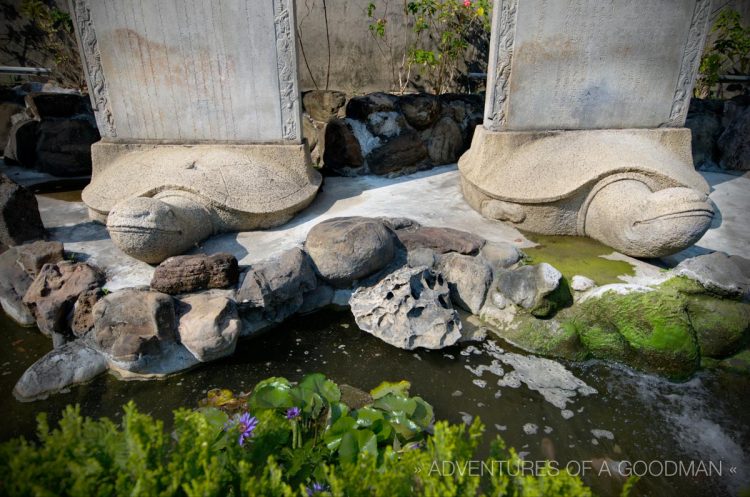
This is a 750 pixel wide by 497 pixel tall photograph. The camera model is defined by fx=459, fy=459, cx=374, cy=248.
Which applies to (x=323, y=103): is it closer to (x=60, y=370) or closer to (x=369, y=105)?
(x=369, y=105)

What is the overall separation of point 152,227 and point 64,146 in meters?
3.78

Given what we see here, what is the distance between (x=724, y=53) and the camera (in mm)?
7090

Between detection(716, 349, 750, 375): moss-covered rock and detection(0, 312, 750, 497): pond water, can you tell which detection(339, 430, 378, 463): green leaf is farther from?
detection(716, 349, 750, 375): moss-covered rock

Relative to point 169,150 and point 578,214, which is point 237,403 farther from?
point 578,214

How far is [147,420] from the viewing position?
4.85ft

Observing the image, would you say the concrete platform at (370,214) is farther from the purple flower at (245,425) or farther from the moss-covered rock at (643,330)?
the purple flower at (245,425)

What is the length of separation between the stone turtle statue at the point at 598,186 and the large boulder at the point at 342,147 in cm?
167

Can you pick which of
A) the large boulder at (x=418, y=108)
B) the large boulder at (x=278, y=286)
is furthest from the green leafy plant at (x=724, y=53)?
the large boulder at (x=278, y=286)

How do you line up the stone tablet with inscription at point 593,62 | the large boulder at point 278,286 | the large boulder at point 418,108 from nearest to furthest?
the large boulder at point 278,286 → the stone tablet with inscription at point 593,62 → the large boulder at point 418,108

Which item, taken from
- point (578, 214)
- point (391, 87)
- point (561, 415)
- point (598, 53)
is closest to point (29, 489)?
point (561, 415)

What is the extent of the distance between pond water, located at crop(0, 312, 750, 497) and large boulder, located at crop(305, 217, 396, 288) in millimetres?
450

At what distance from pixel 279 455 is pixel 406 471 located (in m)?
0.69

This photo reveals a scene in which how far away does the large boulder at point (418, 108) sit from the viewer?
19.7 ft

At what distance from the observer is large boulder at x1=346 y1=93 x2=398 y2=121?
5.96 meters
